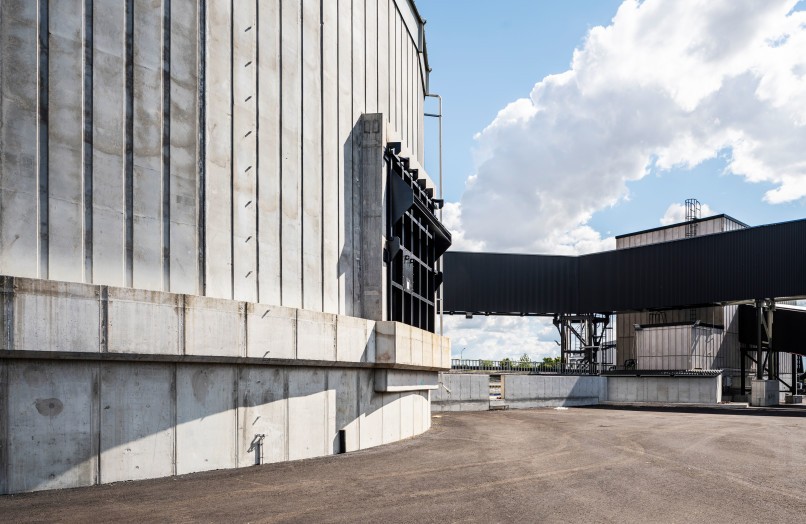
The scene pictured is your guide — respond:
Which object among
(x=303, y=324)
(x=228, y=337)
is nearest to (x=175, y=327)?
(x=228, y=337)

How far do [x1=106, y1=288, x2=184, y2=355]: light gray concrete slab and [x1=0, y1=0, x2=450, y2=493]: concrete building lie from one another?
1.4 inches

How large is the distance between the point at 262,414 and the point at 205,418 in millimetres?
1669

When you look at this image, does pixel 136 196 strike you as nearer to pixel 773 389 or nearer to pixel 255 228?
pixel 255 228

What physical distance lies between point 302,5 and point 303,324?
27.6 feet

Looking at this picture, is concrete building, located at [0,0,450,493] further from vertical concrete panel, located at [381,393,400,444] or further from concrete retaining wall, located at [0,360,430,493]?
vertical concrete panel, located at [381,393,400,444]

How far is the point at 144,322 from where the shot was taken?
12750mm

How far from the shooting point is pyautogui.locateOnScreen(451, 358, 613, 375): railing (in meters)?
50.6

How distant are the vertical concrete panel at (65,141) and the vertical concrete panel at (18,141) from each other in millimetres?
267

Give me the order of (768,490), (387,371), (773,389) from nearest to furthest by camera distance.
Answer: (768,490), (387,371), (773,389)

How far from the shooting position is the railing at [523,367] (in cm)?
5062

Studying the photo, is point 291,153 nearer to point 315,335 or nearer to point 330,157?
point 330,157

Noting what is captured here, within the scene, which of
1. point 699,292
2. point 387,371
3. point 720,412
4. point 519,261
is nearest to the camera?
point 387,371

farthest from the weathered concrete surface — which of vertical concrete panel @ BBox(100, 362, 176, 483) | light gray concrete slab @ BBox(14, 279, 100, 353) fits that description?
light gray concrete slab @ BBox(14, 279, 100, 353)

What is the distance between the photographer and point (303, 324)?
16438 millimetres
